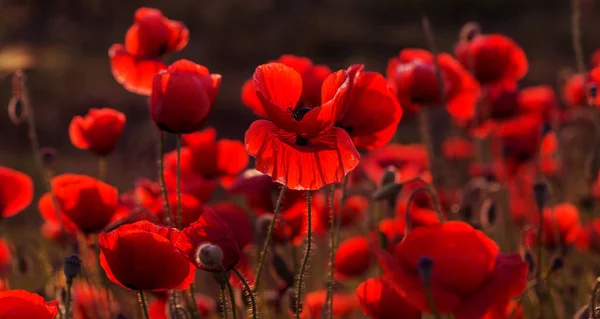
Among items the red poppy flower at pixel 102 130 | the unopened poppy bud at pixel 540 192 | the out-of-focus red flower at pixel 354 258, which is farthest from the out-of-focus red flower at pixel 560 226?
the red poppy flower at pixel 102 130

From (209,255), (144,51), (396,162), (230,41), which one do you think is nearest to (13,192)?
(144,51)

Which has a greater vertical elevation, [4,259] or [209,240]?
[209,240]

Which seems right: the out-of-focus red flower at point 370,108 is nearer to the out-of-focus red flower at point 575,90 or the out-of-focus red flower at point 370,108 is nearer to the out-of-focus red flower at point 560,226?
the out-of-focus red flower at point 560,226

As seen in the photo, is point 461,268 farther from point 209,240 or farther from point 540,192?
point 540,192

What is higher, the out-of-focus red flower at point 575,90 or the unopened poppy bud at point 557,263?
the out-of-focus red flower at point 575,90

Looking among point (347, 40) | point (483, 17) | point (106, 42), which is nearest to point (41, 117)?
point (106, 42)

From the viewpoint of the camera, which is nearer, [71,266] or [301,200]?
[71,266]

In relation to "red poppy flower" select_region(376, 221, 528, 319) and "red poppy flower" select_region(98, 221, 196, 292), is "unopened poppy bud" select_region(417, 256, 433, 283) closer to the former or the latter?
"red poppy flower" select_region(376, 221, 528, 319)
